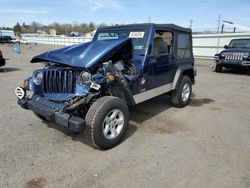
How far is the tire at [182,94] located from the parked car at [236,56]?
6.49m

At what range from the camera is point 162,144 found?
3822 millimetres

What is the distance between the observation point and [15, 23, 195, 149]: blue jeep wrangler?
132 inches

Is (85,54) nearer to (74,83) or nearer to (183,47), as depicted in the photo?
(74,83)

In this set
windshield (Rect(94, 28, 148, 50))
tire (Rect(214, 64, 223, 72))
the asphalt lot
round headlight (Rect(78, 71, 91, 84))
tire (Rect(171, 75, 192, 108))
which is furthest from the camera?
Answer: tire (Rect(214, 64, 223, 72))

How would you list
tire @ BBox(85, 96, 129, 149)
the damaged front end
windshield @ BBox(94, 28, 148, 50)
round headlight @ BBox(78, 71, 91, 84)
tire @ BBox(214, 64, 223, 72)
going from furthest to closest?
tire @ BBox(214, 64, 223, 72) → windshield @ BBox(94, 28, 148, 50) → round headlight @ BBox(78, 71, 91, 84) → the damaged front end → tire @ BBox(85, 96, 129, 149)

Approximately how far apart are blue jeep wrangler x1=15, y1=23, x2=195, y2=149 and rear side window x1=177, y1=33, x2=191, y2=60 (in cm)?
61

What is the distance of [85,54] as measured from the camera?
3568 mm

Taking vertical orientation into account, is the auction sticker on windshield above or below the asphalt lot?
above

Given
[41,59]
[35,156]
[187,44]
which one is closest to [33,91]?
[41,59]

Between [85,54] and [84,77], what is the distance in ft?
1.21

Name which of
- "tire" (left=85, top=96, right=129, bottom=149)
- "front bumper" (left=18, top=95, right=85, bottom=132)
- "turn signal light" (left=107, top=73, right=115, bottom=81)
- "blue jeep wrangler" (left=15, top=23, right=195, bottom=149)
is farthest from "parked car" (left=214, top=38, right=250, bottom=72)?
"front bumper" (left=18, top=95, right=85, bottom=132)

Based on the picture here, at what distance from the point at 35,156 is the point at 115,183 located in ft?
4.53

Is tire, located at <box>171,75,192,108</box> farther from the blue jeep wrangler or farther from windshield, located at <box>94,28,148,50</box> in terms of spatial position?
windshield, located at <box>94,28,148,50</box>

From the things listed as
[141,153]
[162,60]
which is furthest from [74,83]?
[162,60]
